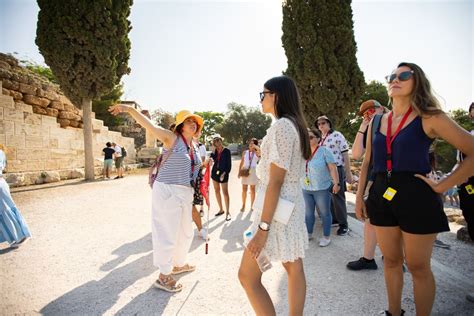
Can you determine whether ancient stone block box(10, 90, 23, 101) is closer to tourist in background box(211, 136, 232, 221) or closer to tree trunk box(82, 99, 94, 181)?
tree trunk box(82, 99, 94, 181)

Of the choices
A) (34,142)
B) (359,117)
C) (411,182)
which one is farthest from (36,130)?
(359,117)

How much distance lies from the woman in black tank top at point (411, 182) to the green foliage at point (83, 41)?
13118 millimetres

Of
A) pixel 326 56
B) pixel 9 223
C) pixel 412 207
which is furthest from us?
pixel 326 56

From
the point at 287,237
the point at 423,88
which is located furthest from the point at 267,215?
the point at 423,88

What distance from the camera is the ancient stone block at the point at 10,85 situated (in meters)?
11.9

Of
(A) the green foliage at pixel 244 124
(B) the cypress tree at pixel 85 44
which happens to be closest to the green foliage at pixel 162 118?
(A) the green foliage at pixel 244 124

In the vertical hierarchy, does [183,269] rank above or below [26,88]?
below

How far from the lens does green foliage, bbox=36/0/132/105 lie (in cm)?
1152

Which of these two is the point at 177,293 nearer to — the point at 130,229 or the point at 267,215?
the point at 267,215

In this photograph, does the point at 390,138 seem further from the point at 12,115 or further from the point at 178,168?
the point at 12,115

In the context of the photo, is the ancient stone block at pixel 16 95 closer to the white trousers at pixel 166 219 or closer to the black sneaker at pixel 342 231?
the white trousers at pixel 166 219

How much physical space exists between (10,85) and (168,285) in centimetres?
1421

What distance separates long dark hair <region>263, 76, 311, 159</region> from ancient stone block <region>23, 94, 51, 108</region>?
607 inches

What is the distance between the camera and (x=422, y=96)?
1.98 metres
